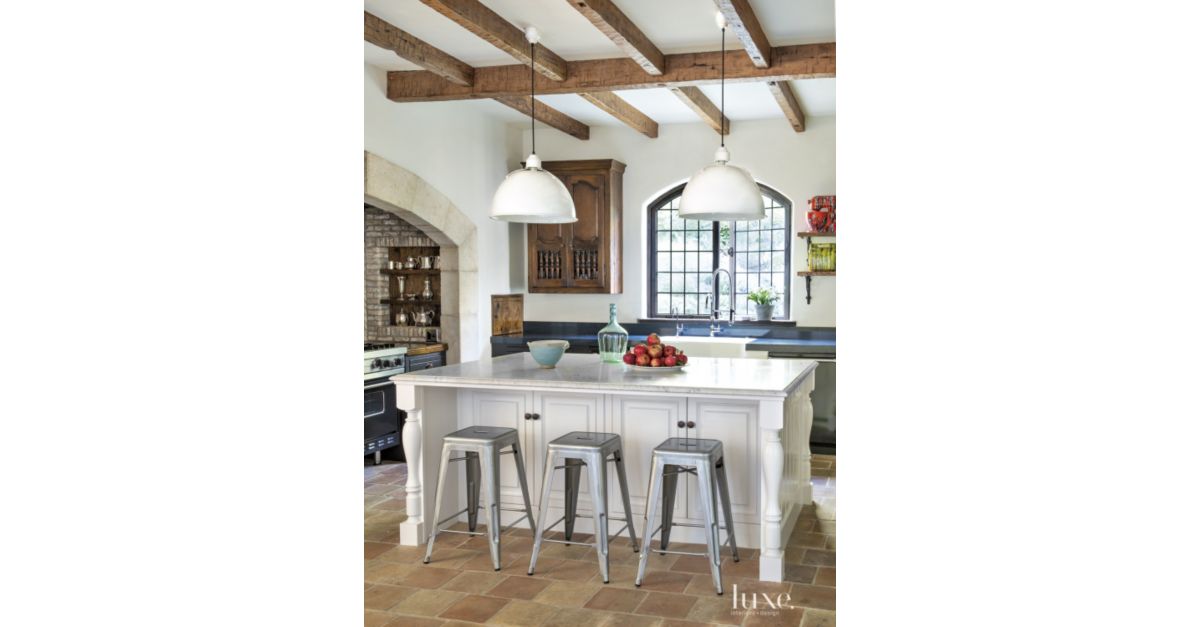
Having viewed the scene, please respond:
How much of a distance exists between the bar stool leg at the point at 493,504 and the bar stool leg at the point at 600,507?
0.43m

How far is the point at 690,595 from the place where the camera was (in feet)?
11.0

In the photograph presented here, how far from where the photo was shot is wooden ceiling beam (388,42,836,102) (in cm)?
Answer: 468

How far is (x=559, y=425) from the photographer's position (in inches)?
169

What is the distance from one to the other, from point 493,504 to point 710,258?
4160mm

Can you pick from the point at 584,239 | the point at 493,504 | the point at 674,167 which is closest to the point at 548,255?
the point at 584,239

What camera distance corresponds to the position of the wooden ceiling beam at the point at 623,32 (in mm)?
3803

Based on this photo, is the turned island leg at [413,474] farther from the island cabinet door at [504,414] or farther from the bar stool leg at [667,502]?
the bar stool leg at [667,502]

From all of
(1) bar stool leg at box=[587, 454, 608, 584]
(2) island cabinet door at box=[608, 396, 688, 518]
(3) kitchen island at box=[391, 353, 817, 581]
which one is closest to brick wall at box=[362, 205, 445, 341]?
(3) kitchen island at box=[391, 353, 817, 581]

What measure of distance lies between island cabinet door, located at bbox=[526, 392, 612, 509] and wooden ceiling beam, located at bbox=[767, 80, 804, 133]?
6.91 feet

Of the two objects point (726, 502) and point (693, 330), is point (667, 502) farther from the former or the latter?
point (693, 330)
